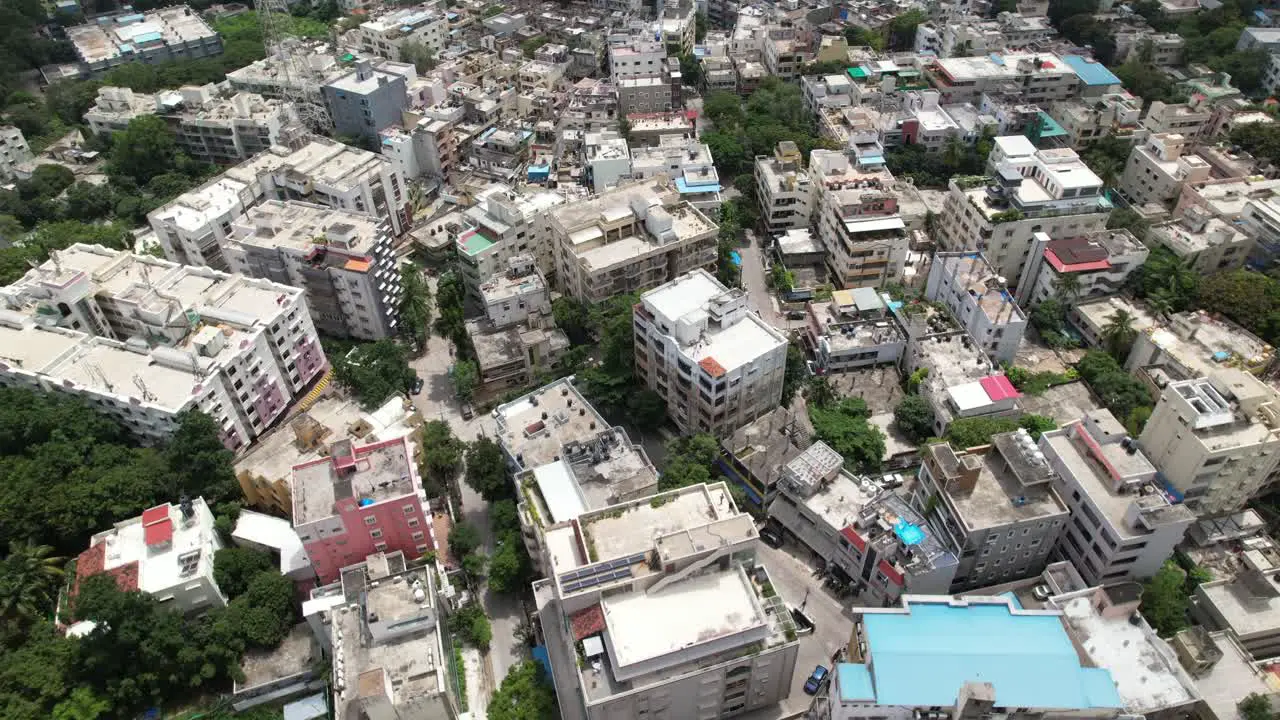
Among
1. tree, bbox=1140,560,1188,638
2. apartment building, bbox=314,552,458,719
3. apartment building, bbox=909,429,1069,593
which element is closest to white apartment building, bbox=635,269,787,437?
apartment building, bbox=909,429,1069,593

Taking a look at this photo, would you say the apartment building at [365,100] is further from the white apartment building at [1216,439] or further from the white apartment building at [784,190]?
the white apartment building at [1216,439]

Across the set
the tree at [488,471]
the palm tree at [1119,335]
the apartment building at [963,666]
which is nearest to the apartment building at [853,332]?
the palm tree at [1119,335]

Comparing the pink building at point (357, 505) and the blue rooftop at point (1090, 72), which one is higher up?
the blue rooftop at point (1090, 72)

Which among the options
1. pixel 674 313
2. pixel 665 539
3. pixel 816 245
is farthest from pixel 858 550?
pixel 816 245

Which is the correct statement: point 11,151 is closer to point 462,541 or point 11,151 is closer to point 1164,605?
point 462,541

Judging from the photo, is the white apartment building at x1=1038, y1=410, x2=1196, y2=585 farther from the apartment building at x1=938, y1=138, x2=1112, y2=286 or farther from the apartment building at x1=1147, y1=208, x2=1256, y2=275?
the apartment building at x1=1147, y1=208, x2=1256, y2=275

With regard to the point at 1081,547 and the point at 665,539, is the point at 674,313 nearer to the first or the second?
the point at 665,539
